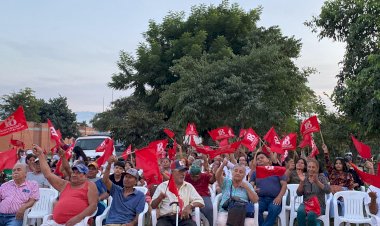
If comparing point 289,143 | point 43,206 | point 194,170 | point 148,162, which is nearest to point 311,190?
point 194,170

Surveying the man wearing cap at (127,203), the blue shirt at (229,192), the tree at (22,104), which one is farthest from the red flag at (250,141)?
the tree at (22,104)

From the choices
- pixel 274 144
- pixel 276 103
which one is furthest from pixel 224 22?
pixel 274 144

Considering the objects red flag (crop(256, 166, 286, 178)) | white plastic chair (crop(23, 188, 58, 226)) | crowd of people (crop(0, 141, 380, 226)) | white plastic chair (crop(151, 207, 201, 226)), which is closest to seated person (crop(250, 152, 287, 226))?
crowd of people (crop(0, 141, 380, 226))

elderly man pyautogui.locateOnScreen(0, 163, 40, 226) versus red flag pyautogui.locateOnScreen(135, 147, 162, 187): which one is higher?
red flag pyautogui.locateOnScreen(135, 147, 162, 187)

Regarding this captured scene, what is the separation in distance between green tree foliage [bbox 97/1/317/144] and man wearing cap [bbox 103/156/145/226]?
504 inches

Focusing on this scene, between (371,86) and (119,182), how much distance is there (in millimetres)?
10147

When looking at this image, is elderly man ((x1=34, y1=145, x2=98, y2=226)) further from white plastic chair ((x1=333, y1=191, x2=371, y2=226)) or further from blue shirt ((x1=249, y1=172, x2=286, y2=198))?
white plastic chair ((x1=333, y1=191, x2=371, y2=226))

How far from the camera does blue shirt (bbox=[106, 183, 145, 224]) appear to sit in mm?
6457

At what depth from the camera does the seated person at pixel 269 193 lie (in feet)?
25.6

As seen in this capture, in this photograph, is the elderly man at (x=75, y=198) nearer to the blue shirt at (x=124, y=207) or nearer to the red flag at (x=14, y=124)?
the blue shirt at (x=124, y=207)

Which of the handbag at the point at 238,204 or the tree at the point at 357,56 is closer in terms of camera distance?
the handbag at the point at 238,204

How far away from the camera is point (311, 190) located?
24.2 ft

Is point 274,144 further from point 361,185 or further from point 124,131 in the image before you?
point 124,131

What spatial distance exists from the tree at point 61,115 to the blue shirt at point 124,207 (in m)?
45.3
